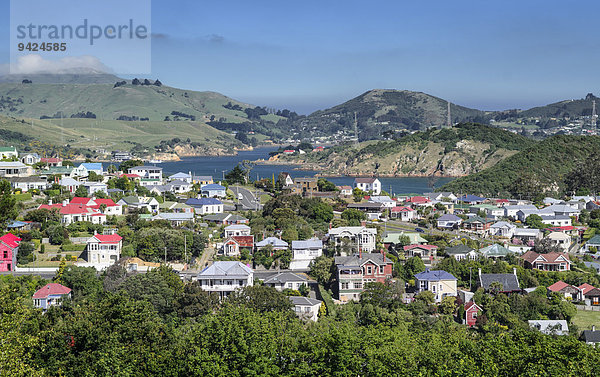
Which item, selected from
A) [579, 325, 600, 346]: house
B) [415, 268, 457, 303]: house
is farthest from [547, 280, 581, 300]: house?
[579, 325, 600, 346]: house

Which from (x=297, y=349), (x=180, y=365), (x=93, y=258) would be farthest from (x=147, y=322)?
(x=93, y=258)

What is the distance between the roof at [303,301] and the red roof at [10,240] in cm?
958

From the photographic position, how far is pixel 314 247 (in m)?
23.9

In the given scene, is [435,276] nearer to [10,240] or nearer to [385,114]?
[10,240]

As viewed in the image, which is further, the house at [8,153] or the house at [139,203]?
the house at [8,153]

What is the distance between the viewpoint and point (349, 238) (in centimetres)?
2508

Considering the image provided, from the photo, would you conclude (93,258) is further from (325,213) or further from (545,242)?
(545,242)

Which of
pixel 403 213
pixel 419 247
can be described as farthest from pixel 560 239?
pixel 403 213

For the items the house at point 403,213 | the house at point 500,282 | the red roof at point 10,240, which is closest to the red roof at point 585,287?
the house at point 500,282

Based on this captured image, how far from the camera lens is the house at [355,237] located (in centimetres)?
2494

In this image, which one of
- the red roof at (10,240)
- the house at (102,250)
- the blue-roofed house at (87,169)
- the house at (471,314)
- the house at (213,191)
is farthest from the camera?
the blue-roofed house at (87,169)

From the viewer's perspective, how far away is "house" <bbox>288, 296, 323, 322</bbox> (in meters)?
17.5

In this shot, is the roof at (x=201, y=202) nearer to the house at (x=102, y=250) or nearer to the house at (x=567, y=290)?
the house at (x=102, y=250)

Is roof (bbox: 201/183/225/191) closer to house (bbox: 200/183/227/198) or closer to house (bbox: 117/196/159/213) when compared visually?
house (bbox: 200/183/227/198)
